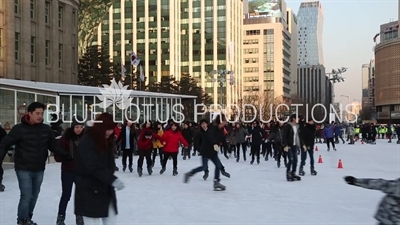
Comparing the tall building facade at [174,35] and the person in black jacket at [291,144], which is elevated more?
the tall building facade at [174,35]

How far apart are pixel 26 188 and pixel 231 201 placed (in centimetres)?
414

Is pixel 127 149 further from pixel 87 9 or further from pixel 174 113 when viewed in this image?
pixel 87 9

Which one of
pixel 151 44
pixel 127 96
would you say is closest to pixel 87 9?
pixel 127 96

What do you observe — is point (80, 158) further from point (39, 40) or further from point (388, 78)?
point (388, 78)

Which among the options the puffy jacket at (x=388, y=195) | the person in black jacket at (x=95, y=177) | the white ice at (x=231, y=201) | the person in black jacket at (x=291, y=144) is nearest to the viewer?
the puffy jacket at (x=388, y=195)

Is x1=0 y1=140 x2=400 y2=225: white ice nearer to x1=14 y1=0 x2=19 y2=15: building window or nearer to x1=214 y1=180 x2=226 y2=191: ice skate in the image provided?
x1=214 y1=180 x2=226 y2=191: ice skate

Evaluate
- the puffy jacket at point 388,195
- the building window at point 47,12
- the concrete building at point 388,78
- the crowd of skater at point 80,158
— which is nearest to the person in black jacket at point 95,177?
the crowd of skater at point 80,158

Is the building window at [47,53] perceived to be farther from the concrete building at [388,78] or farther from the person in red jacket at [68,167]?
the concrete building at [388,78]

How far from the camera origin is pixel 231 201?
886cm

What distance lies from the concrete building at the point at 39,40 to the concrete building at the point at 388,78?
87471mm

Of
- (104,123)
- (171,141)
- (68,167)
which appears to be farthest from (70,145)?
(171,141)

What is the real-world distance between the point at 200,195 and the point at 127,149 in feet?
18.1

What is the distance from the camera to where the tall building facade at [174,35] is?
361ft

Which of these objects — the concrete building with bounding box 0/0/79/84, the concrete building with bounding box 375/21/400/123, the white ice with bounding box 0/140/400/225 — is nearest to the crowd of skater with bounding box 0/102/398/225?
the white ice with bounding box 0/140/400/225
